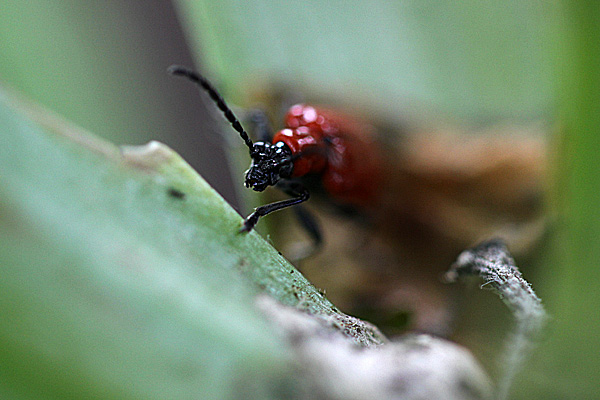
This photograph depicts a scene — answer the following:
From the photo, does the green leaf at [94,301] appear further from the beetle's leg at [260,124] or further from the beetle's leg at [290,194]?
the beetle's leg at [260,124]

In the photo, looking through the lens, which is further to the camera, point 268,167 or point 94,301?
point 268,167

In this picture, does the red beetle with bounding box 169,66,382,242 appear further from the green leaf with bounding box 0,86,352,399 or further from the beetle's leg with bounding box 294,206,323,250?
the green leaf with bounding box 0,86,352,399

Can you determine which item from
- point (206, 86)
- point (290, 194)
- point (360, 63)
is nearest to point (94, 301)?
point (206, 86)

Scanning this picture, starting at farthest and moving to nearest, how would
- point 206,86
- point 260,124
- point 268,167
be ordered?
point 260,124 < point 268,167 < point 206,86

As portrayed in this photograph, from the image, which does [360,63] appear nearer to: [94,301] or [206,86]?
[206,86]

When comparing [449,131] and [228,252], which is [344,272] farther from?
[228,252]

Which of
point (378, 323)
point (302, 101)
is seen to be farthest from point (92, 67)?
point (378, 323)

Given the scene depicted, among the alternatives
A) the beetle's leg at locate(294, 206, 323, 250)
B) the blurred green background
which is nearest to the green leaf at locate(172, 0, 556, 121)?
the blurred green background

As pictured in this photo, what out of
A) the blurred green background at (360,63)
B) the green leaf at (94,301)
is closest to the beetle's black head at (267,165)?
the blurred green background at (360,63)
